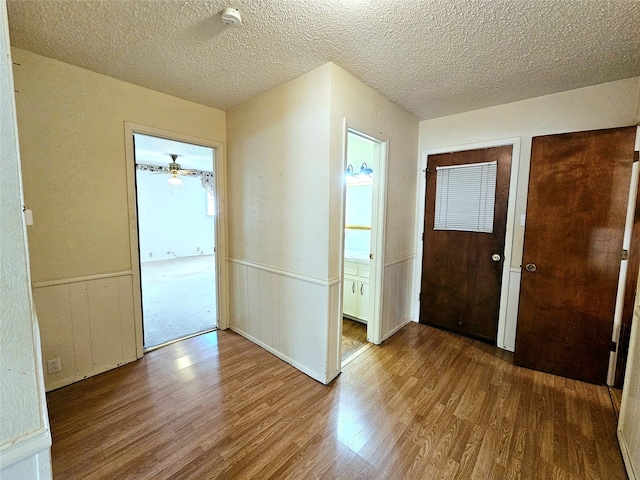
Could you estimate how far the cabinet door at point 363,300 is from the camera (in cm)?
312

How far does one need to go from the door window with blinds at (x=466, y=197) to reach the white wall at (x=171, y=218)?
658 centimetres

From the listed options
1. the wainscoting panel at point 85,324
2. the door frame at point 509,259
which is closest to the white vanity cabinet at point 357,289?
the door frame at point 509,259

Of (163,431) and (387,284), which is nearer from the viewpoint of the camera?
(163,431)

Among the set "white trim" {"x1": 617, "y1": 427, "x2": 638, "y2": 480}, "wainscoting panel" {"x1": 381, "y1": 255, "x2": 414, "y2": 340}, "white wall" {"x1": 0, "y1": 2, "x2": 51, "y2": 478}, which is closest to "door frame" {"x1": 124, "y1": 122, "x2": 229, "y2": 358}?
"wainscoting panel" {"x1": 381, "y1": 255, "x2": 414, "y2": 340}

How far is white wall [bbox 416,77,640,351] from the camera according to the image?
2.14 metres

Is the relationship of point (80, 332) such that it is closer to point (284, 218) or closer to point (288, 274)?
point (288, 274)

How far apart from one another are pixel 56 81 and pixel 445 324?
3998 millimetres

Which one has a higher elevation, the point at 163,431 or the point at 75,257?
the point at 75,257

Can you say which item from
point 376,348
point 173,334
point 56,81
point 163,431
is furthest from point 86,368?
point 376,348

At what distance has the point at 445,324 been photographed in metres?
3.10

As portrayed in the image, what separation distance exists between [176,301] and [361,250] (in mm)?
2769

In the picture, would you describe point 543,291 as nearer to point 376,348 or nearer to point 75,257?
point 376,348

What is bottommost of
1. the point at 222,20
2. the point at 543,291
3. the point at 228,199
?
the point at 543,291

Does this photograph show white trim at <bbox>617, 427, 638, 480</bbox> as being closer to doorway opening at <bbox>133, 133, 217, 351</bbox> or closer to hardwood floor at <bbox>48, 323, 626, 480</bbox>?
hardwood floor at <bbox>48, 323, 626, 480</bbox>
